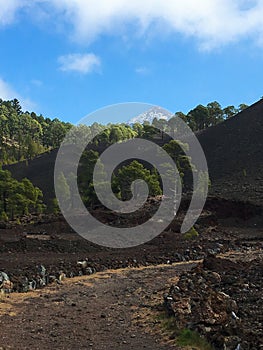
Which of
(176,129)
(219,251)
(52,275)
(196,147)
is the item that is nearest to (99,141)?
(176,129)

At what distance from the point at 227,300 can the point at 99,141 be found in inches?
4401

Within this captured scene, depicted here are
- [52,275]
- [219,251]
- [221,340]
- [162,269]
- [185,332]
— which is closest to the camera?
[221,340]

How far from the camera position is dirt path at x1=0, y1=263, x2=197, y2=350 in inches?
434

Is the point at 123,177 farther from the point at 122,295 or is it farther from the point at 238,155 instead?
the point at 238,155

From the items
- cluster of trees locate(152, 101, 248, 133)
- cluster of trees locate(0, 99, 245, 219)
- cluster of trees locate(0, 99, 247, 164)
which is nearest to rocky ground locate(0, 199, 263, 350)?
cluster of trees locate(0, 99, 245, 219)

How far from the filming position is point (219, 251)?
97.7ft

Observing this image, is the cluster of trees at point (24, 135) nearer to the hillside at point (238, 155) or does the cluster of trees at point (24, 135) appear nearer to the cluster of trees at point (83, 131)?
the cluster of trees at point (83, 131)

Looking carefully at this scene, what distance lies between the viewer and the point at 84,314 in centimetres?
1395

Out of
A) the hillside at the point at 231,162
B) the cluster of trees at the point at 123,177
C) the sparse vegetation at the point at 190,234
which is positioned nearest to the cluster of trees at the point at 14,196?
the cluster of trees at the point at 123,177

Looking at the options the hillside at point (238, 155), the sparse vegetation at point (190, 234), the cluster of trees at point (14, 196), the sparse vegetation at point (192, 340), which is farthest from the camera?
the hillside at point (238, 155)

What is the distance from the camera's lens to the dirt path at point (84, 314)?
11023mm

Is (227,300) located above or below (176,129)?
below

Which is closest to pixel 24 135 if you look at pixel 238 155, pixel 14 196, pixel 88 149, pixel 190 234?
pixel 88 149

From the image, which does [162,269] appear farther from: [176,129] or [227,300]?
[176,129]
